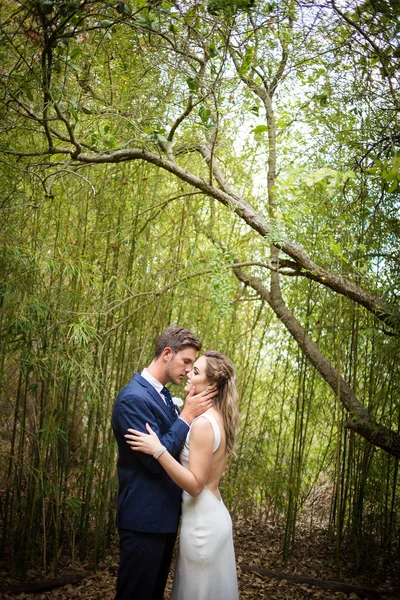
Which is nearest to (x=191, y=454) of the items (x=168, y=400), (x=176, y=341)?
(x=168, y=400)

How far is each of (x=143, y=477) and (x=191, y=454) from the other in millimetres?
207

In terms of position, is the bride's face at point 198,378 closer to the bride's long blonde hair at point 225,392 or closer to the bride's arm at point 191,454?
the bride's long blonde hair at point 225,392

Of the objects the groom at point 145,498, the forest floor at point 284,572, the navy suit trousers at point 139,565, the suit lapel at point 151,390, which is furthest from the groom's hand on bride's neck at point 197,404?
the forest floor at point 284,572

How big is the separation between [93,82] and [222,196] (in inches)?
39.3

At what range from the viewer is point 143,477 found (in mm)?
2100

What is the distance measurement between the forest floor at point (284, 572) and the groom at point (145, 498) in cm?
163

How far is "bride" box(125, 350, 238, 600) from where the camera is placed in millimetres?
1995

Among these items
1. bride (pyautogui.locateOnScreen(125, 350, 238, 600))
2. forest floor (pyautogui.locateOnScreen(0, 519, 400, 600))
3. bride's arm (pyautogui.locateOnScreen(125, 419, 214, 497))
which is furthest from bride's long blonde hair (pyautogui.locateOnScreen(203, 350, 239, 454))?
forest floor (pyautogui.locateOnScreen(0, 519, 400, 600))

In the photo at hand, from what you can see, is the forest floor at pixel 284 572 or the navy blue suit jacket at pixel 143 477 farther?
the forest floor at pixel 284 572

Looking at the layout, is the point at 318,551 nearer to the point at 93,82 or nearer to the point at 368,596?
the point at 368,596

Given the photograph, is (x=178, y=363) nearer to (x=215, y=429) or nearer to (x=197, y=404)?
(x=197, y=404)

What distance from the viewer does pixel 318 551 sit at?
4.58 m

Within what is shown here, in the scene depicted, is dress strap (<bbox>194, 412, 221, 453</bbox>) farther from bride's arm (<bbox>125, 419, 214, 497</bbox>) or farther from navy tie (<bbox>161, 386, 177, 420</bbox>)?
navy tie (<bbox>161, 386, 177, 420</bbox>)

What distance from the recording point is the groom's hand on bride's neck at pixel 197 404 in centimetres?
215
